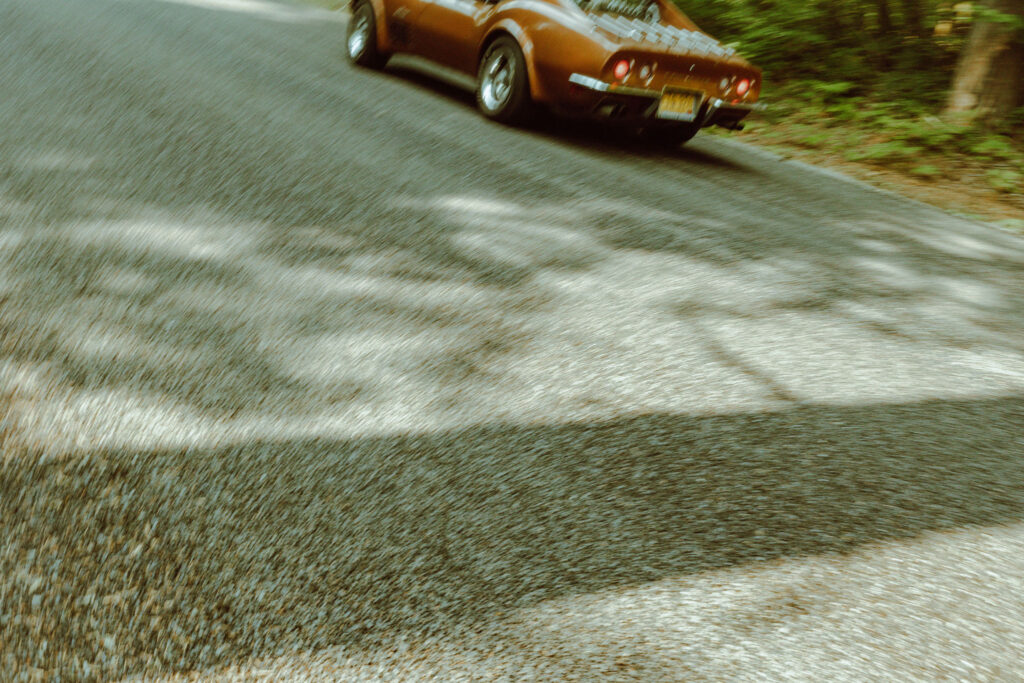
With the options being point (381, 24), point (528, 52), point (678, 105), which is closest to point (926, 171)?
point (678, 105)

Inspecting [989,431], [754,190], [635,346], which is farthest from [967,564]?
[754,190]

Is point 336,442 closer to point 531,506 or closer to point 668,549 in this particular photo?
point 531,506

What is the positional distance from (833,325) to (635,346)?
101 cm

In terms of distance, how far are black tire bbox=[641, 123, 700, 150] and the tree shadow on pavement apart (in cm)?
524

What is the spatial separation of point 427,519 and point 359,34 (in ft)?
25.7

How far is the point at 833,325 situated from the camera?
12.5 ft

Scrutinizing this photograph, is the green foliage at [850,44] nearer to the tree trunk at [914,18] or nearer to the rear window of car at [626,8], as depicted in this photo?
the tree trunk at [914,18]

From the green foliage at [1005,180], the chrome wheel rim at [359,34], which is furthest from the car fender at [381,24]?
the green foliage at [1005,180]

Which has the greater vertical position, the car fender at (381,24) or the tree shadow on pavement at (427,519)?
the car fender at (381,24)

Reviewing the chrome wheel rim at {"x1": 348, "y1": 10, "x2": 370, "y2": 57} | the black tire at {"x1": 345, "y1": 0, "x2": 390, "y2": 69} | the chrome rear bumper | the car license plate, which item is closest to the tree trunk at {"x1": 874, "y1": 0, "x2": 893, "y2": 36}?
the chrome rear bumper

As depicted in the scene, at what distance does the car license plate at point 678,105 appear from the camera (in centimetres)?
685

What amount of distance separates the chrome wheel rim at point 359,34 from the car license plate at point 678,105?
3566 millimetres

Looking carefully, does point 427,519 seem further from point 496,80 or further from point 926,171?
point 926,171

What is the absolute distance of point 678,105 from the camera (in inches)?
274
